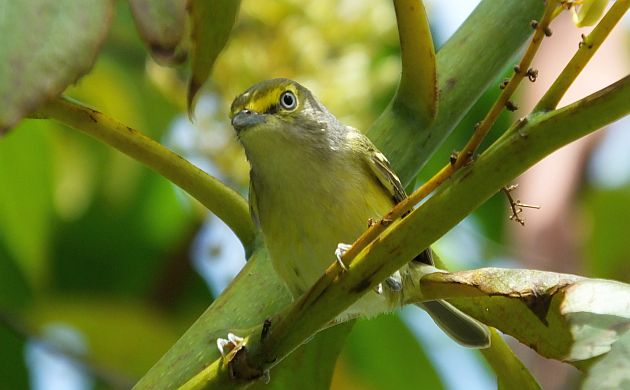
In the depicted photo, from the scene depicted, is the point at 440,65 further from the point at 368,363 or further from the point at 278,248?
the point at 368,363

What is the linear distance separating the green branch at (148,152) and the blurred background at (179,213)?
1237mm

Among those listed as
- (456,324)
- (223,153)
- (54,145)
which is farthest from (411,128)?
(54,145)

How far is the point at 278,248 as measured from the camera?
2.16 meters

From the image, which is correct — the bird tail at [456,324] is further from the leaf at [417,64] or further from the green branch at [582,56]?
the green branch at [582,56]

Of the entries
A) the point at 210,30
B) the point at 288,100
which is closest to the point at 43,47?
the point at 210,30

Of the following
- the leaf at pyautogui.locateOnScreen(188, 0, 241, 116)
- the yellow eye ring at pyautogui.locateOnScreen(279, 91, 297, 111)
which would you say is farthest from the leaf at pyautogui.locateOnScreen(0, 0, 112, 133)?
the yellow eye ring at pyautogui.locateOnScreen(279, 91, 297, 111)

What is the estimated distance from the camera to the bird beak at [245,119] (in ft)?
8.50

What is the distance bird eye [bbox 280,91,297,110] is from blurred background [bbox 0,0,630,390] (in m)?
0.32

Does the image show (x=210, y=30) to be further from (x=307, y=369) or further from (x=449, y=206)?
(x=307, y=369)

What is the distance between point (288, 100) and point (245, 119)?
0.69 ft

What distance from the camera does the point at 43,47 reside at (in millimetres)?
1050

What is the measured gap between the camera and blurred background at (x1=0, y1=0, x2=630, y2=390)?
3.10 metres

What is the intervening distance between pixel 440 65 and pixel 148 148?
0.55 meters

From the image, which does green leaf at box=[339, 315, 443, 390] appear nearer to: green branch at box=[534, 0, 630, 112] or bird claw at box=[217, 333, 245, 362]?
bird claw at box=[217, 333, 245, 362]
